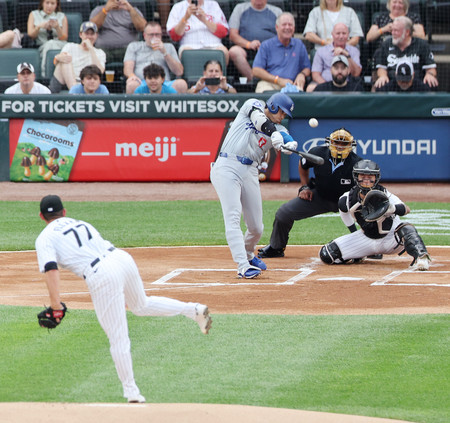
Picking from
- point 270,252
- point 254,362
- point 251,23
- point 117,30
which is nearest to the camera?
point 254,362

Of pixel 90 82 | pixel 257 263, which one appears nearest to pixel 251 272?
pixel 257 263

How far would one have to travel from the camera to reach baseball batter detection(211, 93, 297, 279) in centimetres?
974

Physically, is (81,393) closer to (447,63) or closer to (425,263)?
(425,263)

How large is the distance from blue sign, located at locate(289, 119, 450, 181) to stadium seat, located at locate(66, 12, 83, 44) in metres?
4.64

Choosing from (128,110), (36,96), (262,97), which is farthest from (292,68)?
(36,96)

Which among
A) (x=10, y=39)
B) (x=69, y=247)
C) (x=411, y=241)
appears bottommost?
(x=411, y=241)

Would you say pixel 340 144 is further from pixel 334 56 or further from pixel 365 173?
pixel 334 56

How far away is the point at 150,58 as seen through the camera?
57.5ft

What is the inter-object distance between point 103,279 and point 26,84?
1189 centimetres

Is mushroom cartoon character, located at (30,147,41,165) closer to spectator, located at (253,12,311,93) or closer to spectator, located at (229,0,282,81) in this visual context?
spectator, located at (253,12,311,93)

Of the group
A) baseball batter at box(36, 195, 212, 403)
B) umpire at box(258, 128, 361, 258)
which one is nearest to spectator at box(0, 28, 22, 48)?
umpire at box(258, 128, 361, 258)

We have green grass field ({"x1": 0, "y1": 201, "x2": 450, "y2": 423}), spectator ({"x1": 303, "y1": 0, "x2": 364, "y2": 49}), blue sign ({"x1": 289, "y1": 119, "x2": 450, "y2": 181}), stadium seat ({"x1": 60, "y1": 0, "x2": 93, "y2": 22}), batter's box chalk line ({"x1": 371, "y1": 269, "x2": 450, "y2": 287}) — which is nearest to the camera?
green grass field ({"x1": 0, "y1": 201, "x2": 450, "y2": 423})

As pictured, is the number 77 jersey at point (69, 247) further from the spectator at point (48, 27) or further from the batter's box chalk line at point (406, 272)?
the spectator at point (48, 27)

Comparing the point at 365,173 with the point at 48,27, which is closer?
the point at 365,173
